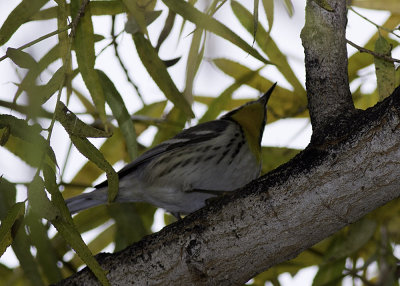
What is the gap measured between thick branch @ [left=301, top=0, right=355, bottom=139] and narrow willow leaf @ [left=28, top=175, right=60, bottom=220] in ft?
2.80

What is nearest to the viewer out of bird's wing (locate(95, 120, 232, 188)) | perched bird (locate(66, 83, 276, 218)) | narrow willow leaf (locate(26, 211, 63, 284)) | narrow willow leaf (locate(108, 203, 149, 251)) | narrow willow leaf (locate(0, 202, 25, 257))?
narrow willow leaf (locate(0, 202, 25, 257))

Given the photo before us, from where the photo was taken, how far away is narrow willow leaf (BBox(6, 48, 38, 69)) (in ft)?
5.65

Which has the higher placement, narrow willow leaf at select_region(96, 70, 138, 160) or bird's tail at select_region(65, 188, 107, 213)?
bird's tail at select_region(65, 188, 107, 213)

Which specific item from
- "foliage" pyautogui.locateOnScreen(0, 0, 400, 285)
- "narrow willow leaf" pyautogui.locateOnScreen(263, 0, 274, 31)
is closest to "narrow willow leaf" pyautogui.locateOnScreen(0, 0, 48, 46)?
"foliage" pyautogui.locateOnScreen(0, 0, 400, 285)

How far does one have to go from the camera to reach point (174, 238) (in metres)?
1.96

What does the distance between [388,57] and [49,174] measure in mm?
1090

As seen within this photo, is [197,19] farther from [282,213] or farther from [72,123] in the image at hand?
[282,213]

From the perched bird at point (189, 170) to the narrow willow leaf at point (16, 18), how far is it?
50.2 inches

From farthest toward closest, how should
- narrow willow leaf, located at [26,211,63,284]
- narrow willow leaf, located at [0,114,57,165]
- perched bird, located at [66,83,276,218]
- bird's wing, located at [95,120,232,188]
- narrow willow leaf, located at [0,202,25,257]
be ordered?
bird's wing, located at [95,120,232,188] < perched bird, located at [66,83,276,218] < narrow willow leaf, located at [26,211,63,284] < narrow willow leaf, located at [0,202,25,257] < narrow willow leaf, located at [0,114,57,165]

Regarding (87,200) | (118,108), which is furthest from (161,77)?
(87,200)

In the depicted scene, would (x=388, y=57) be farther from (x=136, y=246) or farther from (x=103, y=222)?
(x=103, y=222)

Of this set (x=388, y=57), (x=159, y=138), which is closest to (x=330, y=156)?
(x=388, y=57)

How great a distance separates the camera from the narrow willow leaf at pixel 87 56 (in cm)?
184

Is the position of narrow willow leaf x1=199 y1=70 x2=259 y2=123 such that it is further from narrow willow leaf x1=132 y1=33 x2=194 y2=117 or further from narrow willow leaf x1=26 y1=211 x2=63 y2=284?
narrow willow leaf x1=26 y1=211 x2=63 y2=284
